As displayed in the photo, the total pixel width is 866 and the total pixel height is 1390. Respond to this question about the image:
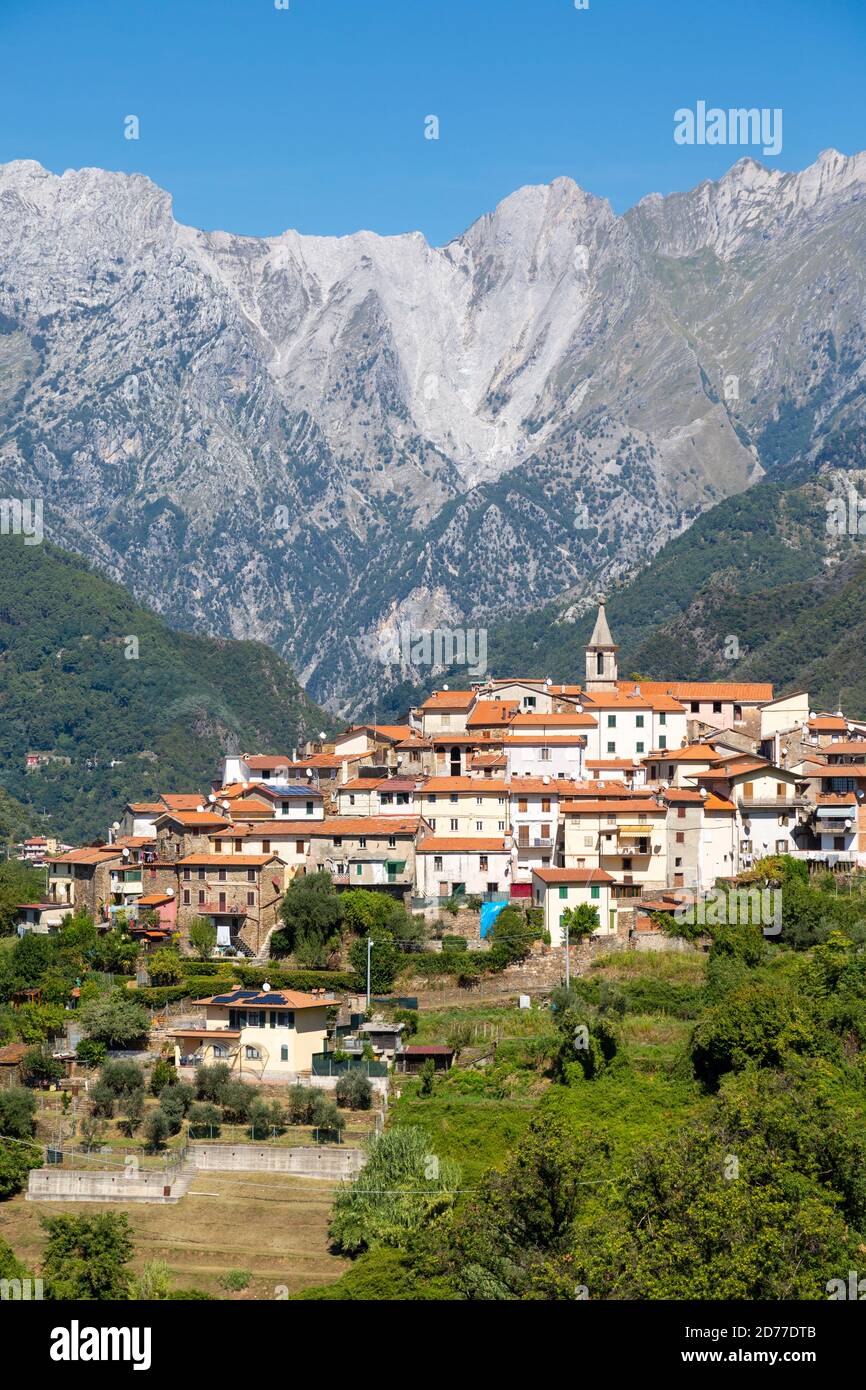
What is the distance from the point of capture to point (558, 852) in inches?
2950

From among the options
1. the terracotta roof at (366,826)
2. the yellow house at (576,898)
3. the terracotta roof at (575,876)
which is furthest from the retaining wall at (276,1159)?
the terracotta roof at (366,826)

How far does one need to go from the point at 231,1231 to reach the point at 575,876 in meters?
20.9

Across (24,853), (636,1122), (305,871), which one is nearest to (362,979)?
(305,871)

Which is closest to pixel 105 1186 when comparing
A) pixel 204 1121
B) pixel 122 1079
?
pixel 204 1121

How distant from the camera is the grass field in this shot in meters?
50.8

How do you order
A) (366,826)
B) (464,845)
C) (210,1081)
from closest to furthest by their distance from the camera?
(210,1081) → (464,845) → (366,826)

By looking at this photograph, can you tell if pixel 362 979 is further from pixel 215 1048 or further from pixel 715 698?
pixel 715 698

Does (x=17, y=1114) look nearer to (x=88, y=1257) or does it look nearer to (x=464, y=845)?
(x=88, y=1257)

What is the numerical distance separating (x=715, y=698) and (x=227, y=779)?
24.9 meters

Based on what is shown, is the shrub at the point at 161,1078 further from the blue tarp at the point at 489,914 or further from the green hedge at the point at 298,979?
the blue tarp at the point at 489,914

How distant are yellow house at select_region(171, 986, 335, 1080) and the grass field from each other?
6.60 metres

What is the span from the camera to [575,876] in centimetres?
6969

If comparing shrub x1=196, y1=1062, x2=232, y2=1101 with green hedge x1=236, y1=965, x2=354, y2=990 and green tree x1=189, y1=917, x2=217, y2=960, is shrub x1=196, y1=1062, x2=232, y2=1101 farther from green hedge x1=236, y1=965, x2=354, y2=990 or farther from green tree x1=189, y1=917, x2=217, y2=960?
green tree x1=189, y1=917, x2=217, y2=960

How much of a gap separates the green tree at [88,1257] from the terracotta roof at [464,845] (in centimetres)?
2524
